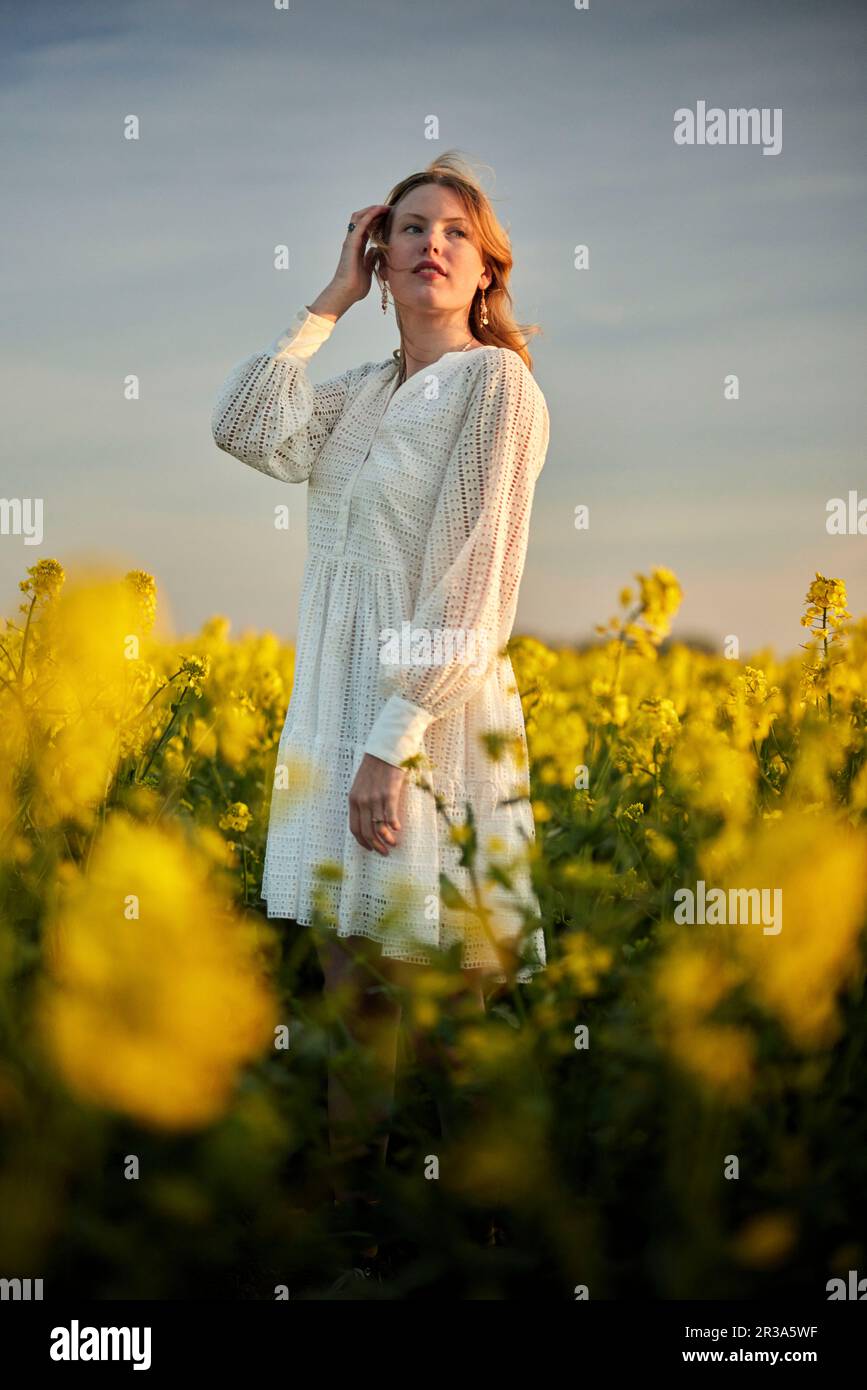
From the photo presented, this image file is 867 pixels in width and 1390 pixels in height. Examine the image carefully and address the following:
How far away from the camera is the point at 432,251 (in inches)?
80.9

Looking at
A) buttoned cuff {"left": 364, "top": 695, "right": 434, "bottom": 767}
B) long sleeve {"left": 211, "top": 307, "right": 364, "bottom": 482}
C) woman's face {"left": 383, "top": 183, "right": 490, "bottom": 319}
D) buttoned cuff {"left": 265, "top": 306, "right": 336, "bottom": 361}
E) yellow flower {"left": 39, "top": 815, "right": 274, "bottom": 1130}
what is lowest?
yellow flower {"left": 39, "top": 815, "right": 274, "bottom": 1130}

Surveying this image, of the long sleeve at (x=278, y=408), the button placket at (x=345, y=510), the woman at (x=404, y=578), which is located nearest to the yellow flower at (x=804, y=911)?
the woman at (x=404, y=578)

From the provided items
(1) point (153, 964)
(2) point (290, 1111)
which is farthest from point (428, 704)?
(1) point (153, 964)

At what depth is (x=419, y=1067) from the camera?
1356 millimetres

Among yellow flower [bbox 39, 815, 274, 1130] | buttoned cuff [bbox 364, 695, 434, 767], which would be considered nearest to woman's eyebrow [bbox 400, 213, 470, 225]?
buttoned cuff [bbox 364, 695, 434, 767]

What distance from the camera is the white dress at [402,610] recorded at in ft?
6.20

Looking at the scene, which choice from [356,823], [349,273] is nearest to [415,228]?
[349,273]

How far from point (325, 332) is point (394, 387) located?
148 millimetres

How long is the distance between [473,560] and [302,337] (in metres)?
0.54

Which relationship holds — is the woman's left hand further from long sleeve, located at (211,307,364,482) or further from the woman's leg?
long sleeve, located at (211,307,364,482)

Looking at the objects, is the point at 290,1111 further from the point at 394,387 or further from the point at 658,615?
the point at 658,615

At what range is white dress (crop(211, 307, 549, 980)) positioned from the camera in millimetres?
1890

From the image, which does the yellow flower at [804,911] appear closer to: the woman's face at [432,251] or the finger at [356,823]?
the finger at [356,823]

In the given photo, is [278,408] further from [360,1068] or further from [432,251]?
[360,1068]
